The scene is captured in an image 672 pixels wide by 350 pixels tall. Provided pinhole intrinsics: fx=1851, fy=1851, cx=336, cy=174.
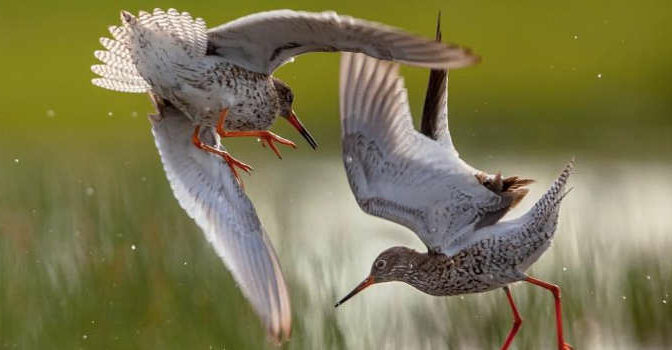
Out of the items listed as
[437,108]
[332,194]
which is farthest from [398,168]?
[332,194]

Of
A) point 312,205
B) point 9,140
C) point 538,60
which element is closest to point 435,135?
point 312,205

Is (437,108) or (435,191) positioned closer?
(435,191)

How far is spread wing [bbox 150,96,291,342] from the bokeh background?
42 centimetres

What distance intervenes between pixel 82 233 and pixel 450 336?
54.4 inches

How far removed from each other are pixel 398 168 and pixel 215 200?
67 cm

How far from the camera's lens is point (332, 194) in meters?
8.51

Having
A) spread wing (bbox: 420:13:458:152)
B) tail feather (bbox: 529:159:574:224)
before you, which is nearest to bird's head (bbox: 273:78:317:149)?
spread wing (bbox: 420:13:458:152)

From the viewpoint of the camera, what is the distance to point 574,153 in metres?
9.16

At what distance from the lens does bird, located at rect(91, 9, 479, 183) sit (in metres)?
5.11

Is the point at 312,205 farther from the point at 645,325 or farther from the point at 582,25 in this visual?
the point at 582,25

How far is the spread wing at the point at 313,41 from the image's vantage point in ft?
15.6

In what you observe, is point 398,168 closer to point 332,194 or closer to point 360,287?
point 360,287

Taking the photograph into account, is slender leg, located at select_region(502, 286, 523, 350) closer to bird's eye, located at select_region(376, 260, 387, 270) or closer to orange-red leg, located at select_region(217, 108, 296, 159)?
bird's eye, located at select_region(376, 260, 387, 270)

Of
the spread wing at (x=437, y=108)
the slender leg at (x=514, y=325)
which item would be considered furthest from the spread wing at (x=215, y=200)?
the slender leg at (x=514, y=325)
